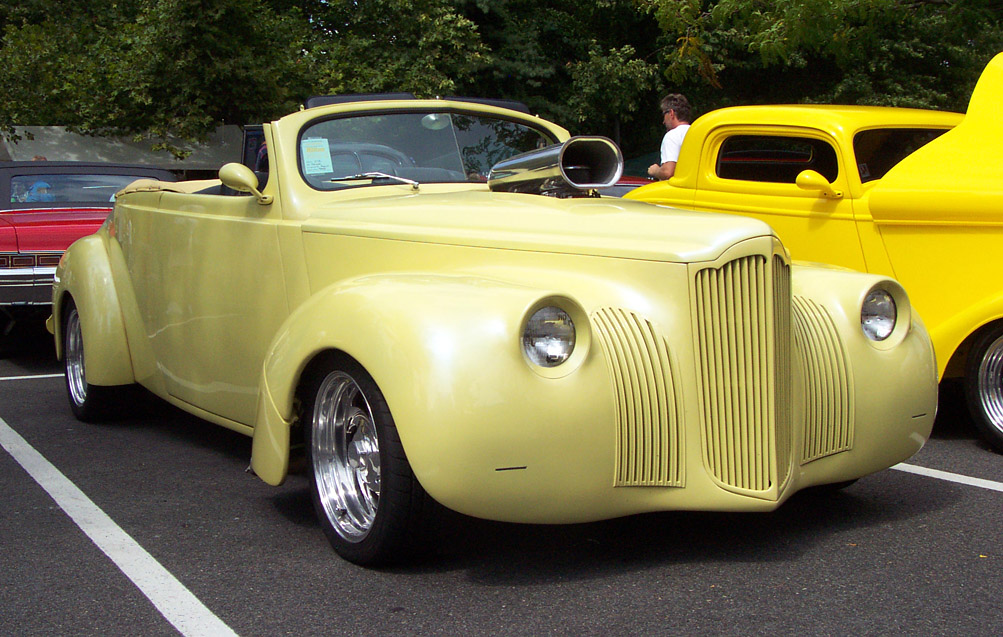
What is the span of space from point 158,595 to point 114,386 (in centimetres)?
284

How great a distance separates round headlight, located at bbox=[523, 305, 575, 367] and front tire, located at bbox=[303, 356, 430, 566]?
49 cm

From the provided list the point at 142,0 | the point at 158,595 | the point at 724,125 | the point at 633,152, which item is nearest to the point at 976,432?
the point at 724,125

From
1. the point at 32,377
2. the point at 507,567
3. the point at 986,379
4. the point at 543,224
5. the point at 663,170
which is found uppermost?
the point at 543,224

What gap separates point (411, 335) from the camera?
3.19m

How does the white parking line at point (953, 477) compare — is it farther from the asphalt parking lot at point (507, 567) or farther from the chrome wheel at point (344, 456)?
the chrome wheel at point (344, 456)

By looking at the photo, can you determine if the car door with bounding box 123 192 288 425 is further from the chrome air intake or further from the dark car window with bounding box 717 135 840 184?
the dark car window with bounding box 717 135 840 184

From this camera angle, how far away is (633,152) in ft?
84.3

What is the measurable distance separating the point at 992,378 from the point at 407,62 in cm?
1711

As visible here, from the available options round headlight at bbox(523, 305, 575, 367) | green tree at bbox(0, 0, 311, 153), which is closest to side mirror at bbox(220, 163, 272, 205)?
round headlight at bbox(523, 305, 575, 367)

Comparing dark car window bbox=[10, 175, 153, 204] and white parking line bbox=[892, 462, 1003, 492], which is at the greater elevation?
dark car window bbox=[10, 175, 153, 204]

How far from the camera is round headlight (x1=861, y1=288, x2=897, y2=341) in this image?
389cm

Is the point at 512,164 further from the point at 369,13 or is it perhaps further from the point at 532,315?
the point at 369,13

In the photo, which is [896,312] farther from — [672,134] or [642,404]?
[672,134]

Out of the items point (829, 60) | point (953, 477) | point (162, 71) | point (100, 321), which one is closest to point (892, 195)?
point (953, 477)
